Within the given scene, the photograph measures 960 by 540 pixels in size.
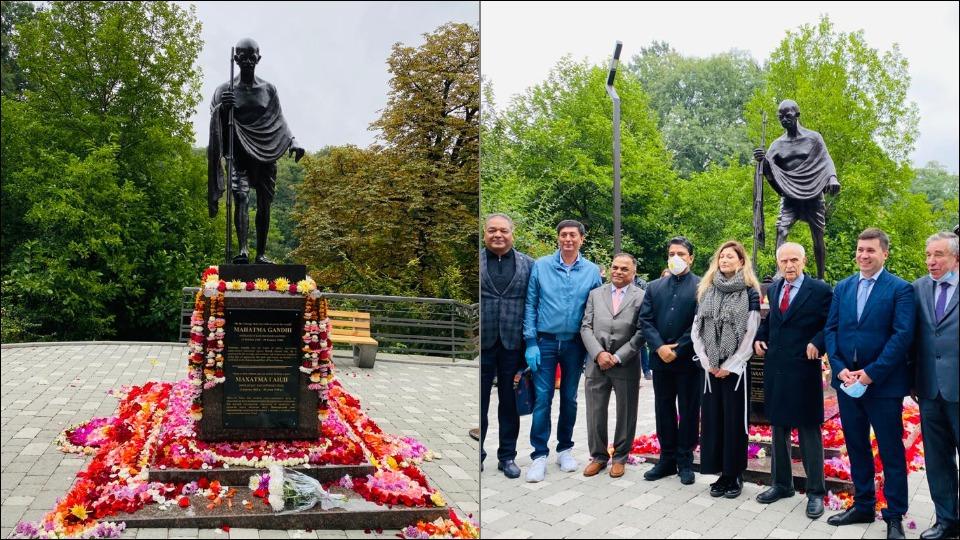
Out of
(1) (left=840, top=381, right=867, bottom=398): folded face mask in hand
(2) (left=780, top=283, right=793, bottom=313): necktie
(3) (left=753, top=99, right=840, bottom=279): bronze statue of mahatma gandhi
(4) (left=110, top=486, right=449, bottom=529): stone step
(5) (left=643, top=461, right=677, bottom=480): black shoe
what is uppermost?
(3) (left=753, top=99, right=840, bottom=279): bronze statue of mahatma gandhi

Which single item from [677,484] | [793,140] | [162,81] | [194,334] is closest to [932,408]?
[677,484]

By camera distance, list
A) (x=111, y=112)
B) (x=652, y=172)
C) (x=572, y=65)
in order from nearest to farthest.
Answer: (x=652, y=172) → (x=572, y=65) → (x=111, y=112)

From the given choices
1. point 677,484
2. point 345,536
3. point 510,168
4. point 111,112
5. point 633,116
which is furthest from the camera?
point 111,112

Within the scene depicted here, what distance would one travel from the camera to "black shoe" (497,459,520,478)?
468cm

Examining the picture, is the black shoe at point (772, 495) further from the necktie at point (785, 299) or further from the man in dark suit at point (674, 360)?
the necktie at point (785, 299)

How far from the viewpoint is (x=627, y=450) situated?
484 centimetres

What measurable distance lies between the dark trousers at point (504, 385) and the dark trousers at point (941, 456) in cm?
224

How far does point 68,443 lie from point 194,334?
1.80m

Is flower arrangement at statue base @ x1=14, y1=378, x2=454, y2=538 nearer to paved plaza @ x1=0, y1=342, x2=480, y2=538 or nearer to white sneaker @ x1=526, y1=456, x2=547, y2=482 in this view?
paved plaza @ x1=0, y1=342, x2=480, y2=538

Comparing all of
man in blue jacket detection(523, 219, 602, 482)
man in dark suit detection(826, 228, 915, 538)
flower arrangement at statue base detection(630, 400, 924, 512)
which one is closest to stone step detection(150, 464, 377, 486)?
man in blue jacket detection(523, 219, 602, 482)

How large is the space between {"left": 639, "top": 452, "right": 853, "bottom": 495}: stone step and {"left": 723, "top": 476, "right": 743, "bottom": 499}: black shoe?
33 centimetres

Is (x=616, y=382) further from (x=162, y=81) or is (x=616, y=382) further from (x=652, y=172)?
(x=162, y=81)

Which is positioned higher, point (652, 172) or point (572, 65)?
point (572, 65)

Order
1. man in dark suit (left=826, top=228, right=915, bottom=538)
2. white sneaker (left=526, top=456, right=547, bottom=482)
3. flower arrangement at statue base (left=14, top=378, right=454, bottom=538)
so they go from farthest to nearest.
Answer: white sneaker (left=526, top=456, right=547, bottom=482), flower arrangement at statue base (left=14, top=378, right=454, bottom=538), man in dark suit (left=826, top=228, right=915, bottom=538)
